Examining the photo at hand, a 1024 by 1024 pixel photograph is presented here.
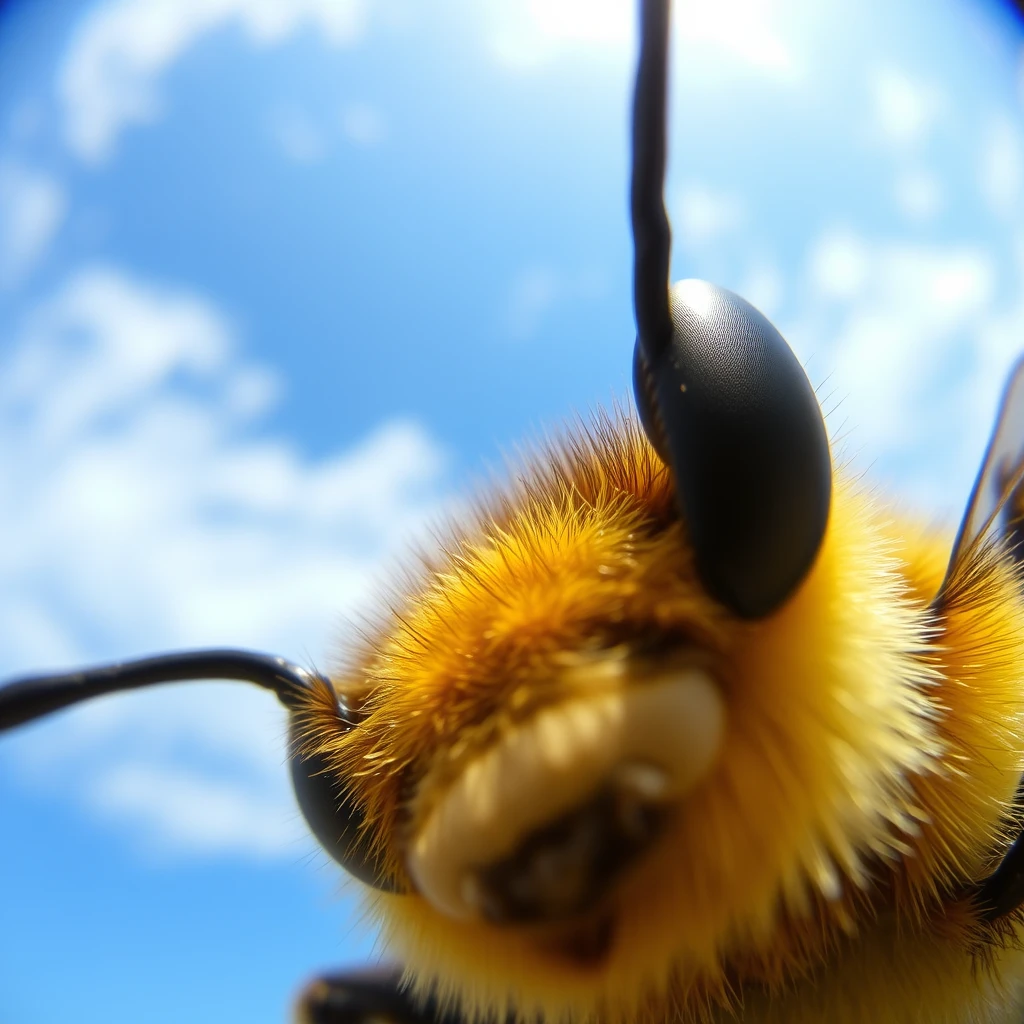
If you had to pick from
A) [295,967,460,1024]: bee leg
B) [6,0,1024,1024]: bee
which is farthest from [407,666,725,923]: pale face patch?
[295,967,460,1024]: bee leg

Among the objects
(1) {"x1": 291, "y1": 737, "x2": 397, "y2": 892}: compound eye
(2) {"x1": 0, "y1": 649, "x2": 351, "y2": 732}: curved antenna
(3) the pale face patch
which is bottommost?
(3) the pale face patch

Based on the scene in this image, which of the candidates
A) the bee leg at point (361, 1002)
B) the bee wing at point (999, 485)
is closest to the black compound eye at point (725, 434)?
the bee wing at point (999, 485)

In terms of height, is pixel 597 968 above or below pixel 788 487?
below

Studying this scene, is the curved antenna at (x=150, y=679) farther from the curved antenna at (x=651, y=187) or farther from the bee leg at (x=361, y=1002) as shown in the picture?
the bee leg at (x=361, y=1002)

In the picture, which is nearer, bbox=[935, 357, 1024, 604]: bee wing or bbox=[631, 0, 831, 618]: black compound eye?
bbox=[631, 0, 831, 618]: black compound eye

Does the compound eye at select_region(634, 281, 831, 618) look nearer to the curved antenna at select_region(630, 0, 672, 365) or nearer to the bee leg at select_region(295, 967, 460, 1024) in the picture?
the curved antenna at select_region(630, 0, 672, 365)

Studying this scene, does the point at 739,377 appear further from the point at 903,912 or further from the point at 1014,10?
the point at 1014,10

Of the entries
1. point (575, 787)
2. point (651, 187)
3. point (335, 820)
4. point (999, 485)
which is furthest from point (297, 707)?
point (999, 485)

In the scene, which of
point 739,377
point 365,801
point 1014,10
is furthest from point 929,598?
point 1014,10
